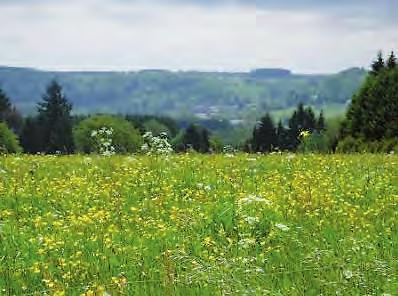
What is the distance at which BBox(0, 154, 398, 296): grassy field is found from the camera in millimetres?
7086

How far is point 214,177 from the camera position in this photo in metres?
13.3

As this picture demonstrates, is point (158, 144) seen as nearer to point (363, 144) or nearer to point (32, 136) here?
point (363, 144)

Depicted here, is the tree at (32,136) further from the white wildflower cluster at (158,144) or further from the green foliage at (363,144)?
the white wildflower cluster at (158,144)

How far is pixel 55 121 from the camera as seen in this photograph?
10894 centimetres

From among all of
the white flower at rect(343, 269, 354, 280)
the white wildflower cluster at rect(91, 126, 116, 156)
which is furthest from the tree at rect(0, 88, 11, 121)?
the white flower at rect(343, 269, 354, 280)

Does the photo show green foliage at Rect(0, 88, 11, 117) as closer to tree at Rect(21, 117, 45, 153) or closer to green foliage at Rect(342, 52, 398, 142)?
tree at Rect(21, 117, 45, 153)

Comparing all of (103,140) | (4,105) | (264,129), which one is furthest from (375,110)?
(4,105)

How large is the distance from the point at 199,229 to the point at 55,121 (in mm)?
102630

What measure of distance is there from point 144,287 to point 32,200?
16.2 feet

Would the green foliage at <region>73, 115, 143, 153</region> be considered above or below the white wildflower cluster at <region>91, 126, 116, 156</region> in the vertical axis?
below

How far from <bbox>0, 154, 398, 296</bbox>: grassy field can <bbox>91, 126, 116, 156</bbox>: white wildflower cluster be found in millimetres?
1398

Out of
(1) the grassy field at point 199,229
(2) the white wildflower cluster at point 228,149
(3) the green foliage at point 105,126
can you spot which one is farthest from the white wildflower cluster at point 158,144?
(3) the green foliage at point 105,126

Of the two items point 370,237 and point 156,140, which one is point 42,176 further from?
point 370,237

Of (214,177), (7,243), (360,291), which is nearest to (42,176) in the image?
(214,177)
